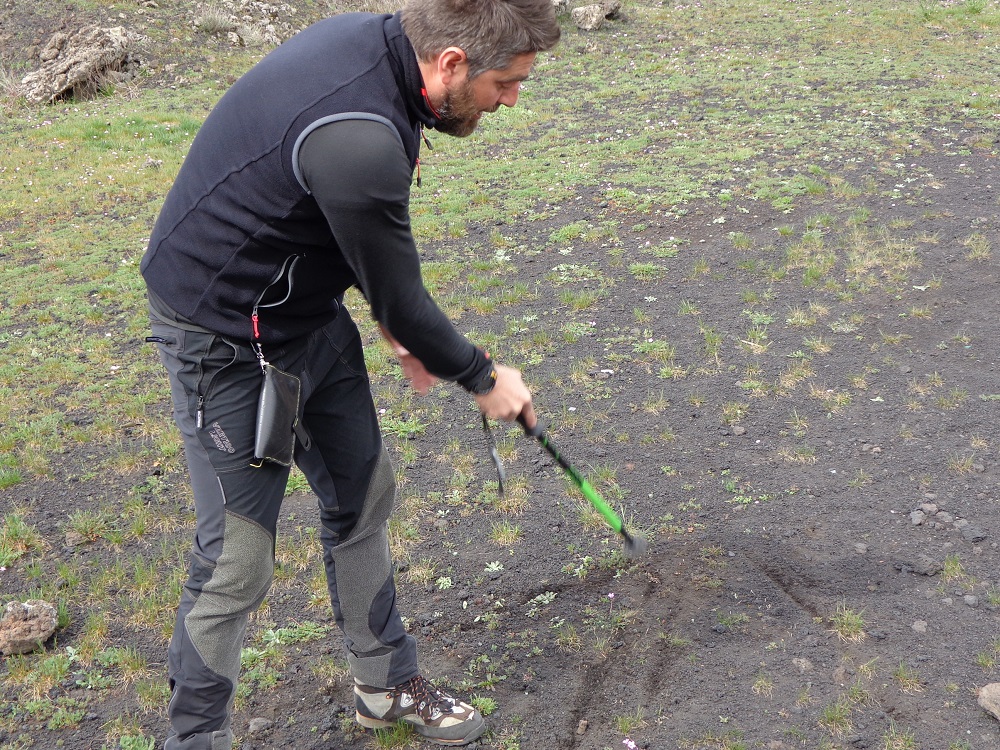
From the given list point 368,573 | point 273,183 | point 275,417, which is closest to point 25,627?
point 368,573

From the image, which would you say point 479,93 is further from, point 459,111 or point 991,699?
point 991,699

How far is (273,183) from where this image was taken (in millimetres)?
2182

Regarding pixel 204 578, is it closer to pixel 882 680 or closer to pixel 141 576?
pixel 141 576

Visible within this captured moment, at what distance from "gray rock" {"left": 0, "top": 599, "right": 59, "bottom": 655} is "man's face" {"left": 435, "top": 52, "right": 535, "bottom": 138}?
2701mm

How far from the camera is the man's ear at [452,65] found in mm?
2100

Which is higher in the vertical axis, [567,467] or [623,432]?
[567,467]

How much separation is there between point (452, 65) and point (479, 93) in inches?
4.4

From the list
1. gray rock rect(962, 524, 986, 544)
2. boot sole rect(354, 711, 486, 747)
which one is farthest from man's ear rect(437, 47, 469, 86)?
gray rock rect(962, 524, 986, 544)

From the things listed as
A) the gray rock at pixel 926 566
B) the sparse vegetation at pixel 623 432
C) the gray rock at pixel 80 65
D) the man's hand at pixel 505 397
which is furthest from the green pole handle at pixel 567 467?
the gray rock at pixel 80 65

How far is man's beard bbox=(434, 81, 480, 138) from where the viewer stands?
2.19 metres

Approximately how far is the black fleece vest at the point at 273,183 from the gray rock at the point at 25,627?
1.90 metres

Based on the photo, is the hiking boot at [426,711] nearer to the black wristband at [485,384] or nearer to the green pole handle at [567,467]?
the green pole handle at [567,467]

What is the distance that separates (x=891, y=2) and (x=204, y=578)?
15622 mm

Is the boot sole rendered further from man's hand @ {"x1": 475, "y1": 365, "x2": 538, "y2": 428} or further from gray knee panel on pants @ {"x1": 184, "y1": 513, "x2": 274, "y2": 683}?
man's hand @ {"x1": 475, "y1": 365, "x2": 538, "y2": 428}
